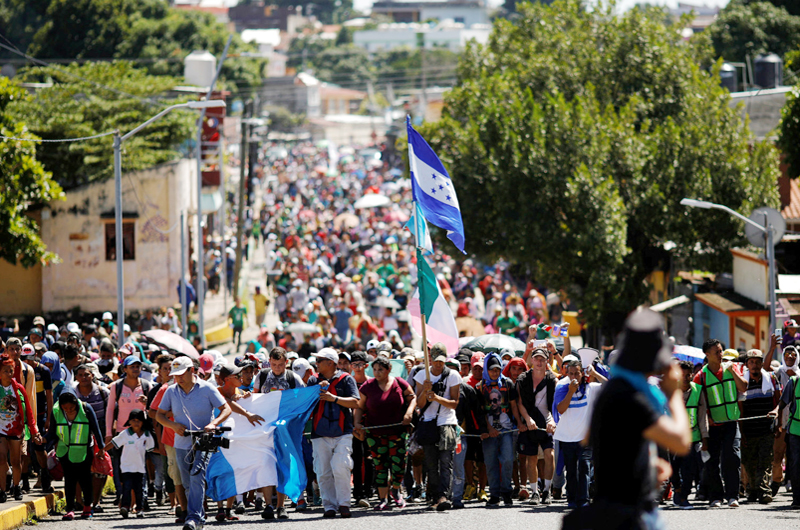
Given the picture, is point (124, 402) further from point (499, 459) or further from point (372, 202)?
point (372, 202)

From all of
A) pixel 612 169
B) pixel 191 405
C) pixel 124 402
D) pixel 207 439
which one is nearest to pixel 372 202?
pixel 612 169

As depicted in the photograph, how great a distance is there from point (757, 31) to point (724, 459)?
48.5 metres

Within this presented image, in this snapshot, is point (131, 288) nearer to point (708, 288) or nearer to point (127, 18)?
point (708, 288)

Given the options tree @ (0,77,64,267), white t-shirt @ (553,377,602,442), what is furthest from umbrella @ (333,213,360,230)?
white t-shirt @ (553,377,602,442)

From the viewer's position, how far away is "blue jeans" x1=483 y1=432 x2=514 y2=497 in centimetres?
1143

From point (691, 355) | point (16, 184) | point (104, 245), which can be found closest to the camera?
point (691, 355)

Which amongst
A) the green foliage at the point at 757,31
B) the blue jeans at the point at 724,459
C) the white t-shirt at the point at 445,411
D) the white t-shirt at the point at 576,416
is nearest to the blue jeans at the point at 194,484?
the white t-shirt at the point at 445,411

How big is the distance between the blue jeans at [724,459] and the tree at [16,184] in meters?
14.5

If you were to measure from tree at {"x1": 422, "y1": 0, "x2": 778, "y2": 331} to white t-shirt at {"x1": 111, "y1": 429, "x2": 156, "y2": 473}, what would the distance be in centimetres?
1562

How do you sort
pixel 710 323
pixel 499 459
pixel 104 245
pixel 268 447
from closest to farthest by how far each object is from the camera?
pixel 268 447 → pixel 499 459 → pixel 710 323 → pixel 104 245

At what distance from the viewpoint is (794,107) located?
76.7 ft

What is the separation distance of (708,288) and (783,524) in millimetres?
16461

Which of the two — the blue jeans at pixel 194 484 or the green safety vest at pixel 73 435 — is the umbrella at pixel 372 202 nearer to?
the green safety vest at pixel 73 435

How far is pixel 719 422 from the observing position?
36.3 feet
